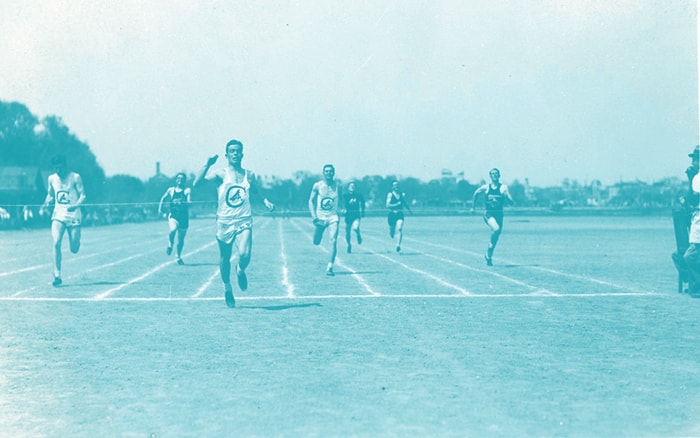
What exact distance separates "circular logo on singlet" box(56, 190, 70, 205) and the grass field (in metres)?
1.36

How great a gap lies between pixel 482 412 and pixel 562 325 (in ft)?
12.5

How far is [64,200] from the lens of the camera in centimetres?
1199

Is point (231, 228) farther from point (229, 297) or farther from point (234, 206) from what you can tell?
point (229, 297)

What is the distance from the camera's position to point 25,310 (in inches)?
377

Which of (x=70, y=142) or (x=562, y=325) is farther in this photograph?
(x=70, y=142)

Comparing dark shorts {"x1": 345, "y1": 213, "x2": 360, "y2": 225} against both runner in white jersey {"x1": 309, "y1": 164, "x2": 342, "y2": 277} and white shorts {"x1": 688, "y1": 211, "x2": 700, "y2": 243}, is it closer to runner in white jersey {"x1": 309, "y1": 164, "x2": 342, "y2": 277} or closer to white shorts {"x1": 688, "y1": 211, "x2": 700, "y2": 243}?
runner in white jersey {"x1": 309, "y1": 164, "x2": 342, "y2": 277}

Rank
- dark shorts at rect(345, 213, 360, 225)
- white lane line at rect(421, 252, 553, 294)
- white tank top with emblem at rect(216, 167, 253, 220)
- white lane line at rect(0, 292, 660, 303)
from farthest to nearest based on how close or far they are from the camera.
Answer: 1. dark shorts at rect(345, 213, 360, 225)
2. white lane line at rect(421, 252, 553, 294)
3. white lane line at rect(0, 292, 660, 303)
4. white tank top with emblem at rect(216, 167, 253, 220)

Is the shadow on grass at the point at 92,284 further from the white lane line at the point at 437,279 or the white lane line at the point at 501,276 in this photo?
the white lane line at the point at 501,276

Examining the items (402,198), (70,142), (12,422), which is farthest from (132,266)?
(70,142)

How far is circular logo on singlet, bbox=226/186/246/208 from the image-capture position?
9.29 m

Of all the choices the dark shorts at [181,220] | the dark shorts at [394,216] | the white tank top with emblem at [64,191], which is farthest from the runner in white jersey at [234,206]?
the dark shorts at [394,216]

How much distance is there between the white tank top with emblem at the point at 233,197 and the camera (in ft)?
30.4

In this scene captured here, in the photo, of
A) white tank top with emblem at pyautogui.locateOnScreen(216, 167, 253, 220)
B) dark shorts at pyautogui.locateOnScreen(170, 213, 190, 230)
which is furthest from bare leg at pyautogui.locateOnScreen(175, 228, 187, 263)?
white tank top with emblem at pyautogui.locateOnScreen(216, 167, 253, 220)

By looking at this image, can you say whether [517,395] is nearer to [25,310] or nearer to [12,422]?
[12,422]
